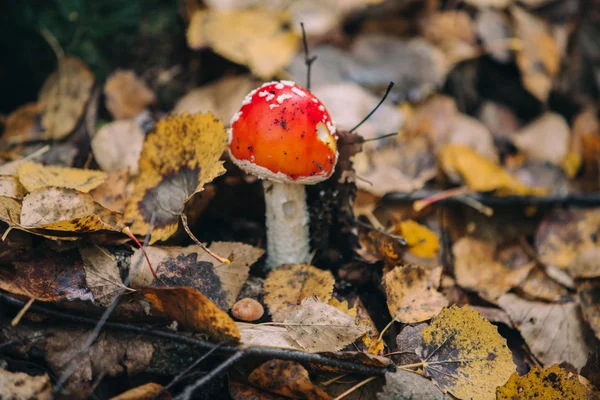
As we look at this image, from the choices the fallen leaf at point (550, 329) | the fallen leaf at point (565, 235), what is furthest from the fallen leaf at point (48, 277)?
the fallen leaf at point (565, 235)

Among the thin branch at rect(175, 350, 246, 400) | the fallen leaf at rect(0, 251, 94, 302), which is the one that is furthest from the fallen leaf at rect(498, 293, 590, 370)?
the fallen leaf at rect(0, 251, 94, 302)

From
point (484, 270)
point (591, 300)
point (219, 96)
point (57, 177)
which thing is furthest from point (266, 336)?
point (219, 96)

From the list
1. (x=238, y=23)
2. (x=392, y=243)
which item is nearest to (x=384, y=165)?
(x=392, y=243)

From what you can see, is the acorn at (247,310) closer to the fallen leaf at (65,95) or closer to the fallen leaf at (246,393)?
the fallen leaf at (246,393)

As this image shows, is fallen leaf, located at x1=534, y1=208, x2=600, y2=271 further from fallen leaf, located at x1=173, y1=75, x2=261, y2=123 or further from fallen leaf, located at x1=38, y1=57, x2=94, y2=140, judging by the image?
fallen leaf, located at x1=38, y1=57, x2=94, y2=140

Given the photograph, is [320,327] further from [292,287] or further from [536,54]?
[536,54]
